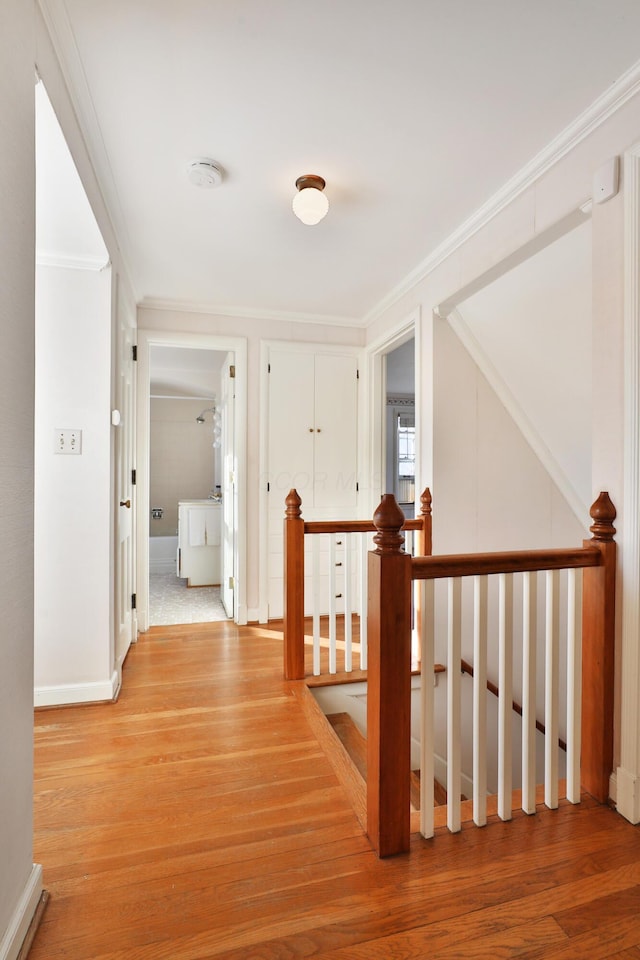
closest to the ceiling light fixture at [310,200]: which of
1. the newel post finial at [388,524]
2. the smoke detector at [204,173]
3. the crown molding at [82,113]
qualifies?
the smoke detector at [204,173]

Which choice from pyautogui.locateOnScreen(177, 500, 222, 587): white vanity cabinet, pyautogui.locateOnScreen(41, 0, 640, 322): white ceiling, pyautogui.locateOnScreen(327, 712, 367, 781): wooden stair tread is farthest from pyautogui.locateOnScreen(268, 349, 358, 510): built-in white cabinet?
pyautogui.locateOnScreen(327, 712, 367, 781): wooden stair tread

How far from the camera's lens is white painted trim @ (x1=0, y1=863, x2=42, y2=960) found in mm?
1035

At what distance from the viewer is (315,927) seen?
1.16m

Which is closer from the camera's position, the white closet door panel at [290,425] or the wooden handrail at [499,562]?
the wooden handrail at [499,562]

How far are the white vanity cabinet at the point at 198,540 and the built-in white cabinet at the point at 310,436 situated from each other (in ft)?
4.52

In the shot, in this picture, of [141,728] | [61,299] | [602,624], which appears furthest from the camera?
[61,299]

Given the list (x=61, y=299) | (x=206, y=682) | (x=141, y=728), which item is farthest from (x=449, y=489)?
(x=61, y=299)

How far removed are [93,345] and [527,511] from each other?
2.54 m

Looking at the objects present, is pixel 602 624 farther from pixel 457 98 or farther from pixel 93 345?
pixel 93 345

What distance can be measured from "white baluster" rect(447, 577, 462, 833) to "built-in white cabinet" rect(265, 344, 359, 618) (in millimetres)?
2274

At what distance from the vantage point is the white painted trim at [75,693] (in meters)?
2.29

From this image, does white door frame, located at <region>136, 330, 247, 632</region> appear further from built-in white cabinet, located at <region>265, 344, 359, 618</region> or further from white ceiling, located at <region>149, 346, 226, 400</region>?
white ceiling, located at <region>149, 346, 226, 400</region>

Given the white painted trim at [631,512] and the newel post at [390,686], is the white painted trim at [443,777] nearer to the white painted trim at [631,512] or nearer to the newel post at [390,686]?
the white painted trim at [631,512]

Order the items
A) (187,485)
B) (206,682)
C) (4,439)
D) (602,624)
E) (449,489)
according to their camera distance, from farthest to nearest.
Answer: (187,485)
(449,489)
(206,682)
(602,624)
(4,439)
